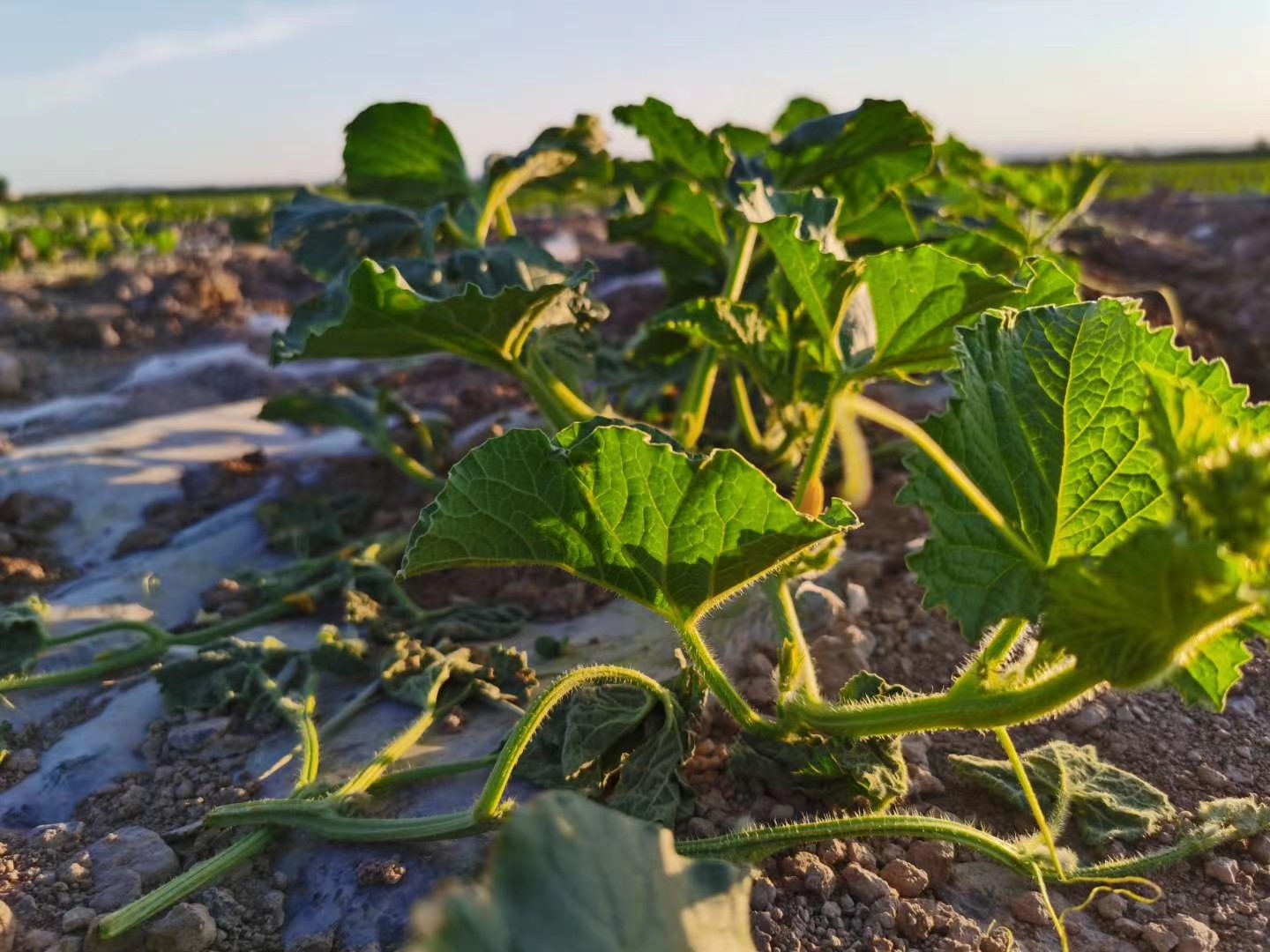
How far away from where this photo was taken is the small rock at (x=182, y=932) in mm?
1610

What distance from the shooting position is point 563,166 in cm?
349

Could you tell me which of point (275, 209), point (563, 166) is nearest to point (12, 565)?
point (275, 209)

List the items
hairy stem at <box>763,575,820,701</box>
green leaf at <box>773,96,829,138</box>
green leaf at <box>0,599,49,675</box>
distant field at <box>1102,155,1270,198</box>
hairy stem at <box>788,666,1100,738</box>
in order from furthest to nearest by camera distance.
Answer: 1. distant field at <box>1102,155,1270,198</box>
2. green leaf at <box>773,96,829,138</box>
3. green leaf at <box>0,599,49,675</box>
4. hairy stem at <box>763,575,820,701</box>
5. hairy stem at <box>788,666,1100,738</box>

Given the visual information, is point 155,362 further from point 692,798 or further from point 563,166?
point 692,798

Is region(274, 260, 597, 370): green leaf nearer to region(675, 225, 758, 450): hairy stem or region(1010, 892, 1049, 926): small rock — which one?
region(675, 225, 758, 450): hairy stem

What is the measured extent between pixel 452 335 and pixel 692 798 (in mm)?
1187

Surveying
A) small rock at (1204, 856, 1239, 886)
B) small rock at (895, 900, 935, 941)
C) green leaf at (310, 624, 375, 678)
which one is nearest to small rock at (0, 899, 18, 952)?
green leaf at (310, 624, 375, 678)

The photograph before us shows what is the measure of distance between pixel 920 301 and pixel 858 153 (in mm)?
1182

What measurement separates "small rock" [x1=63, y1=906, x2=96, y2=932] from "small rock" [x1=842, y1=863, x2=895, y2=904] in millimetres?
1175

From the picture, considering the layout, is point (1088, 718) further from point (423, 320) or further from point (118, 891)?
point (118, 891)

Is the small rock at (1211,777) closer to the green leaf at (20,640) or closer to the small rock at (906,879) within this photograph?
the small rock at (906,879)

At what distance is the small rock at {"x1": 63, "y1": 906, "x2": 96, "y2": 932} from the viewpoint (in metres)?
1.64

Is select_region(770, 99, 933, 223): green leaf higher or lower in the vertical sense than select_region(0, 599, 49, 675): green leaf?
higher

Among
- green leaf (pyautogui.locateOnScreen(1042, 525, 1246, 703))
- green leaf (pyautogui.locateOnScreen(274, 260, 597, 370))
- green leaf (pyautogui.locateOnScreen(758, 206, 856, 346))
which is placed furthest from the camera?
green leaf (pyautogui.locateOnScreen(274, 260, 597, 370))
